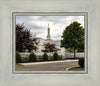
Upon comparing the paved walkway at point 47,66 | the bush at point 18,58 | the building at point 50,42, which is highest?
the building at point 50,42

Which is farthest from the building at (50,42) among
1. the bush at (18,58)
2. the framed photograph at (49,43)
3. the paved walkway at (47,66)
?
the bush at (18,58)

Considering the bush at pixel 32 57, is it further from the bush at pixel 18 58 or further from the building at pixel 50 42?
the bush at pixel 18 58

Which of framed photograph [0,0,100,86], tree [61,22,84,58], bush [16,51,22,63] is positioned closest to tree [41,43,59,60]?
framed photograph [0,0,100,86]

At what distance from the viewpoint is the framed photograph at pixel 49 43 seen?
2623mm

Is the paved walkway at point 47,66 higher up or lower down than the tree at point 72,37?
lower down

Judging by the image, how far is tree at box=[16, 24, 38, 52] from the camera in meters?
2.68

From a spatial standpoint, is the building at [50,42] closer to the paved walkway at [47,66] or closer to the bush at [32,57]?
the bush at [32,57]

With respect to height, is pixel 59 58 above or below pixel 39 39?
below

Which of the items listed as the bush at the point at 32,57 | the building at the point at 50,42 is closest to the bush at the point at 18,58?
the bush at the point at 32,57
